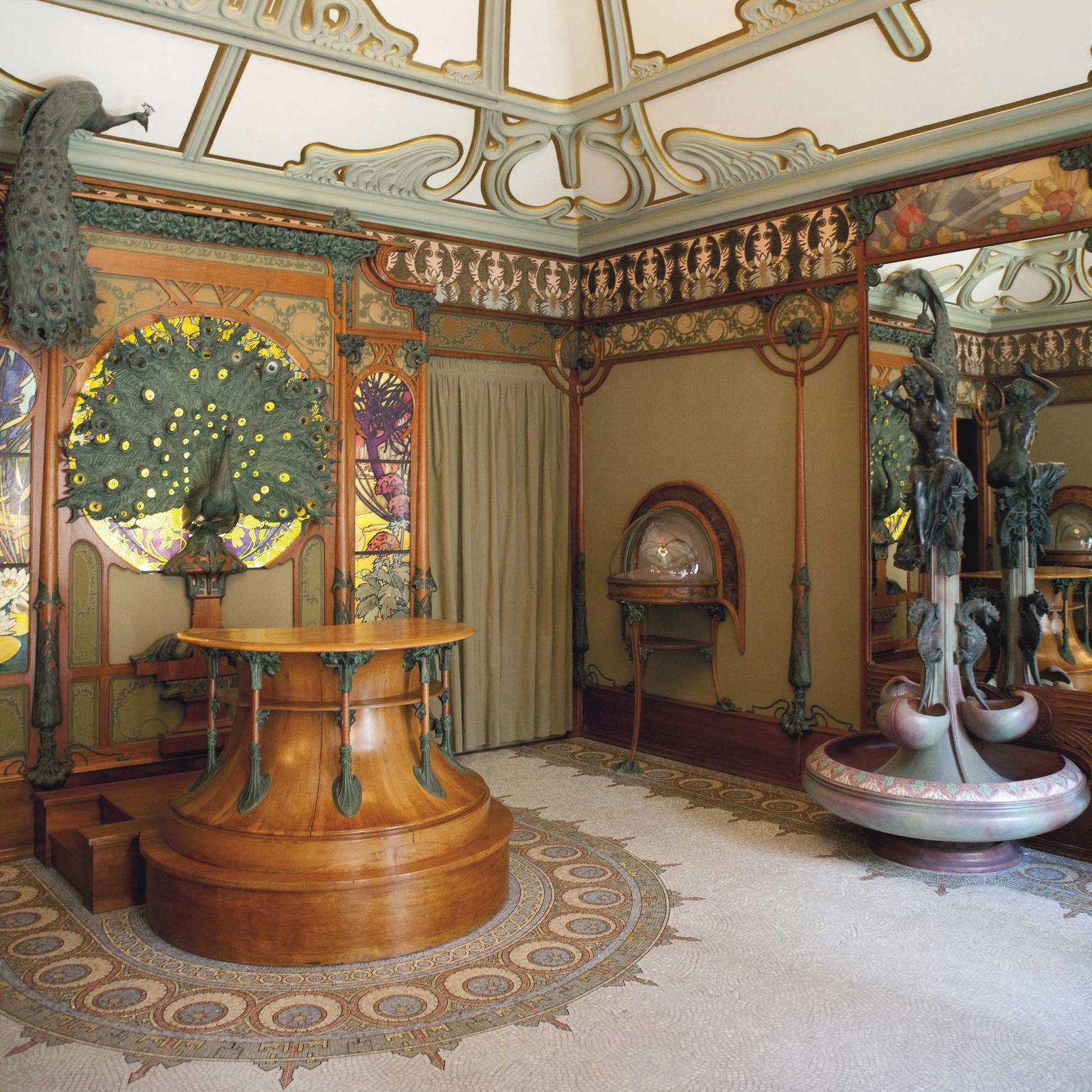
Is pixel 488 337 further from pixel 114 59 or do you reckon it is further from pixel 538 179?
pixel 114 59

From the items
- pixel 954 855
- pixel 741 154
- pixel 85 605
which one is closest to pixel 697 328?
pixel 741 154

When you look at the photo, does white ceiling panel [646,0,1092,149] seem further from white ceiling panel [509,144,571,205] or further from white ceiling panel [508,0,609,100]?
white ceiling panel [509,144,571,205]

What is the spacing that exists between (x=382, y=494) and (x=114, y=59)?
238cm

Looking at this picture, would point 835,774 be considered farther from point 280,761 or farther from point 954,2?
point 954,2

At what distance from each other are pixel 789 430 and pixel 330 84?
2.95 m

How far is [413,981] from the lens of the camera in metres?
3.43

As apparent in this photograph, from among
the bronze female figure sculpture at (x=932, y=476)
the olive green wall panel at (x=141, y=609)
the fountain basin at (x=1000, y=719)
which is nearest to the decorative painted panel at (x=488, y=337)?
the olive green wall panel at (x=141, y=609)

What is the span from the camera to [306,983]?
3426 mm

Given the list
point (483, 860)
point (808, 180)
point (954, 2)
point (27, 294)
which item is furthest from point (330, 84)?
point (483, 860)

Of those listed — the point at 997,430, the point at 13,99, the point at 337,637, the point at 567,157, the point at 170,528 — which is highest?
the point at 567,157

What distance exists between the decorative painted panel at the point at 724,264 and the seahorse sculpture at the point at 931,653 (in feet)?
6.58

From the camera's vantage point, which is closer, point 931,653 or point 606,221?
point 931,653

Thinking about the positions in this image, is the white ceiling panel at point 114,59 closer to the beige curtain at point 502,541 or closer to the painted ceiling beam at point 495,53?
the painted ceiling beam at point 495,53

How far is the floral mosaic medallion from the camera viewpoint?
306 cm
